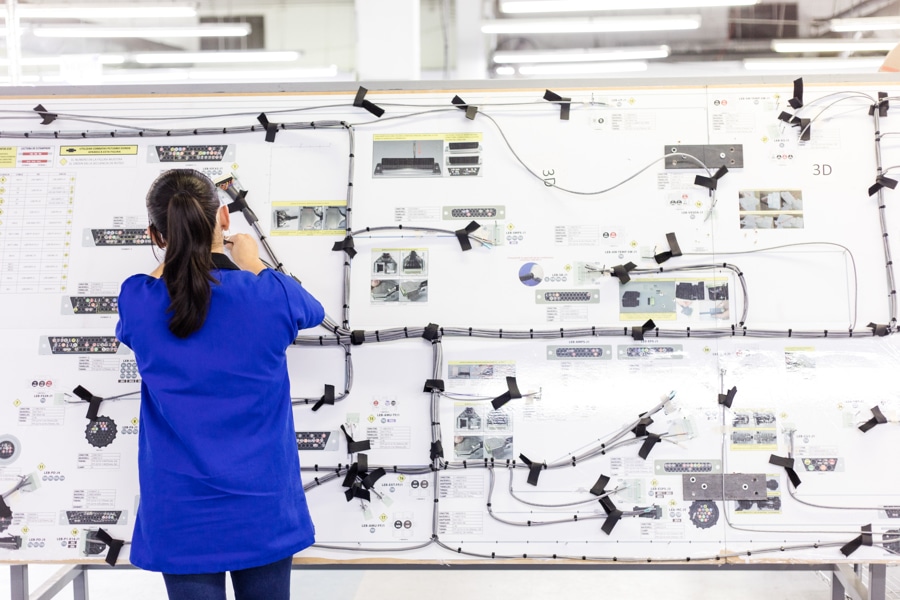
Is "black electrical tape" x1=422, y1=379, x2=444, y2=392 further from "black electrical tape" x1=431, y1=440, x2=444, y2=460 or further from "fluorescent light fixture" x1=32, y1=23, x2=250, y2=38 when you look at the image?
"fluorescent light fixture" x1=32, y1=23, x2=250, y2=38

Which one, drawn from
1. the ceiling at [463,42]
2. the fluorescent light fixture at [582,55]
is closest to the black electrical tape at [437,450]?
the ceiling at [463,42]

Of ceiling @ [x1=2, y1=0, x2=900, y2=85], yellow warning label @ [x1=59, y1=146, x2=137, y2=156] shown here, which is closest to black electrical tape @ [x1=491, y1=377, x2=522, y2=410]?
yellow warning label @ [x1=59, y1=146, x2=137, y2=156]

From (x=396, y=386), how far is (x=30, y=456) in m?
1.06

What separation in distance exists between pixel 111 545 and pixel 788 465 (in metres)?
1.87

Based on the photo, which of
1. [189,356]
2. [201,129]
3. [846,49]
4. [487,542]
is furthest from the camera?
[846,49]

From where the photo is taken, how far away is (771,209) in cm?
175

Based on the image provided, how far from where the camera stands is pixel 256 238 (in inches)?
70.5

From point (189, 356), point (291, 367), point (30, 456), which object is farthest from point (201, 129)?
point (30, 456)

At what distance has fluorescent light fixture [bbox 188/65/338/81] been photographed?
571 centimetres

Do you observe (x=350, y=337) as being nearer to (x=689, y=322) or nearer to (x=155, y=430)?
(x=155, y=430)

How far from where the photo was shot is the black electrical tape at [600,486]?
5.56 ft

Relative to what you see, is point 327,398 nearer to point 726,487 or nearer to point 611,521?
point 611,521

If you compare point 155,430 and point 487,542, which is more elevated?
point 155,430

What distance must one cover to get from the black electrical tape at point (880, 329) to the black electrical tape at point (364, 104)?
4.92 feet
